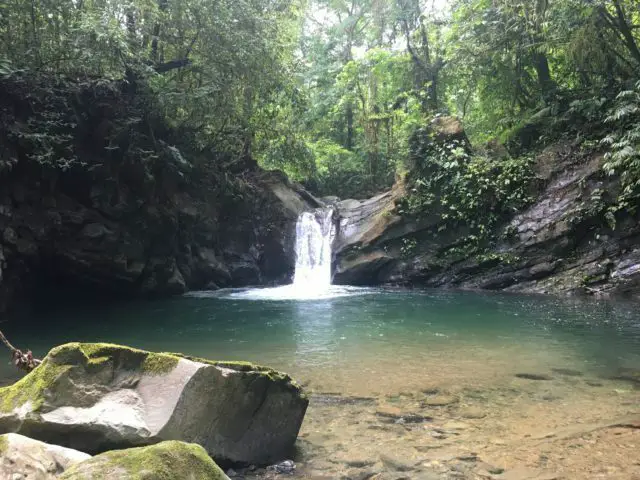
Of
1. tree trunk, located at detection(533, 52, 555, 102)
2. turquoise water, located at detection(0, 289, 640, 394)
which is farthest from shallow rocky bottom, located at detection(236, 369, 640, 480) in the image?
tree trunk, located at detection(533, 52, 555, 102)

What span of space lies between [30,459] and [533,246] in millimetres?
15563

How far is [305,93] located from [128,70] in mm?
7165

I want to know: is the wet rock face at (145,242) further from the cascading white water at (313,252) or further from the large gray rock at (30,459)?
the large gray rock at (30,459)

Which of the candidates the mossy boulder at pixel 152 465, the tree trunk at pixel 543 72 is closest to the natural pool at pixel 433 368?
the mossy boulder at pixel 152 465

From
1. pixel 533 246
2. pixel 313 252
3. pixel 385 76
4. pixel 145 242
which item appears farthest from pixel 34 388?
pixel 385 76

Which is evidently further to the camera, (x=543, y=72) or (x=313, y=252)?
(x=313, y=252)

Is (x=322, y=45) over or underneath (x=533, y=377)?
over

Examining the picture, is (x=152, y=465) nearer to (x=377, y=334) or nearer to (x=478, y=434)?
(x=478, y=434)

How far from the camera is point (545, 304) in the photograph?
12547mm

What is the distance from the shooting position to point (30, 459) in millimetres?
2527

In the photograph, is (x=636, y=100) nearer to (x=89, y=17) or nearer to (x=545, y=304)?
(x=545, y=304)

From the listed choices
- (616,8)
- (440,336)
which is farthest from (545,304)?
(616,8)

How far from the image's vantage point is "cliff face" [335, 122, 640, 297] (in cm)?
1384

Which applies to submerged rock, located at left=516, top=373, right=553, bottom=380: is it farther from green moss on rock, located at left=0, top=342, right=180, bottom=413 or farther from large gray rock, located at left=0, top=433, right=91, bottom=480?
large gray rock, located at left=0, top=433, right=91, bottom=480
